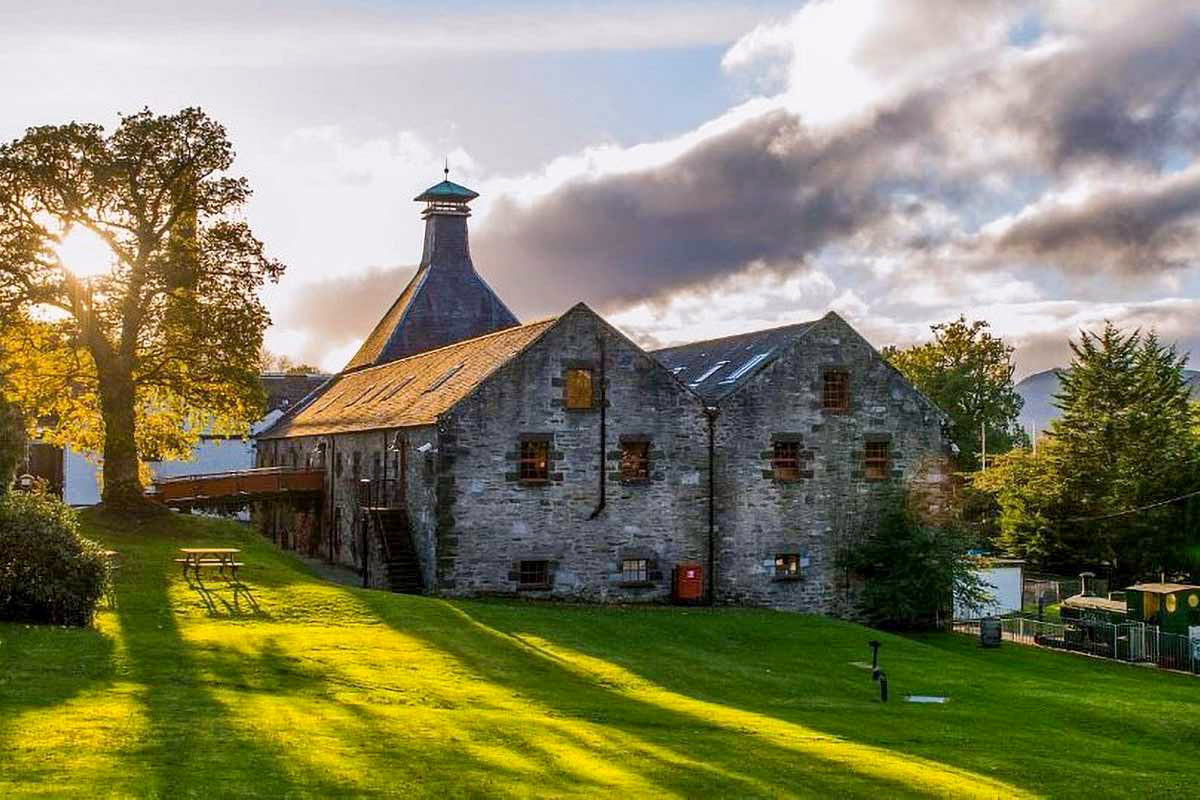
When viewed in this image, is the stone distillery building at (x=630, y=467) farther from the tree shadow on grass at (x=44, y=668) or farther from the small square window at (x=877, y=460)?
the tree shadow on grass at (x=44, y=668)

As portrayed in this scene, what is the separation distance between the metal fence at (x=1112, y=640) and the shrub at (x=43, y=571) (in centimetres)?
2750

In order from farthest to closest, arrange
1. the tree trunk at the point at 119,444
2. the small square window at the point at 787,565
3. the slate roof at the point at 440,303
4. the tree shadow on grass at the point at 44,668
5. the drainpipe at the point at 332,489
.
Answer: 1. the slate roof at the point at 440,303
2. the drainpipe at the point at 332,489
3. the tree trunk at the point at 119,444
4. the small square window at the point at 787,565
5. the tree shadow on grass at the point at 44,668

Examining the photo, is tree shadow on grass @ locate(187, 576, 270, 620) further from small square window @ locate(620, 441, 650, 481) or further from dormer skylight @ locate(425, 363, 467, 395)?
small square window @ locate(620, 441, 650, 481)

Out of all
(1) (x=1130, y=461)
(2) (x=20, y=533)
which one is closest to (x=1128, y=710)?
(2) (x=20, y=533)

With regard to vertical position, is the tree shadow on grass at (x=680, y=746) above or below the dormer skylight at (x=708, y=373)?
below

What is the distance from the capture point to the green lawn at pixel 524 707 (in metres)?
15.2

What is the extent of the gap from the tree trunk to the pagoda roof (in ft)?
98.8

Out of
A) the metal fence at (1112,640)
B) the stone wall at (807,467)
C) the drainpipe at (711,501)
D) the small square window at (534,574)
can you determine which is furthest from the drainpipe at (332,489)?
the metal fence at (1112,640)

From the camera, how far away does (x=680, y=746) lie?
18.2m

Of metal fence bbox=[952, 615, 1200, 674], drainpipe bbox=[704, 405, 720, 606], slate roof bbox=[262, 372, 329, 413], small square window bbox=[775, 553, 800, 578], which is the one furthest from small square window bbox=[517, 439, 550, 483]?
slate roof bbox=[262, 372, 329, 413]

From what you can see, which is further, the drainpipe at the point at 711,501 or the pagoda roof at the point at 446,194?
the pagoda roof at the point at 446,194

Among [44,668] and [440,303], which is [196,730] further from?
[440,303]

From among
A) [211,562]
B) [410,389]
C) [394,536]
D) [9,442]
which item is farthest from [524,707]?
[410,389]

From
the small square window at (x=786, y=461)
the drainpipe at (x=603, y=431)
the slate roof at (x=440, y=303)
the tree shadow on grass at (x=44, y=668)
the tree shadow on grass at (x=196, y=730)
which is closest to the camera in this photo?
the tree shadow on grass at (x=196, y=730)
